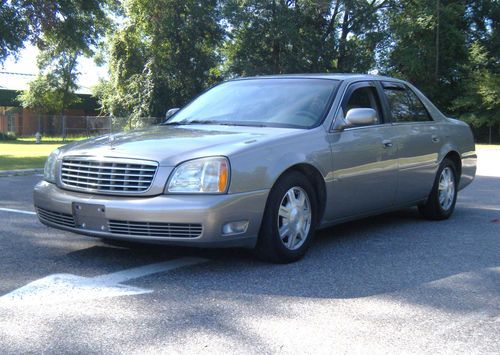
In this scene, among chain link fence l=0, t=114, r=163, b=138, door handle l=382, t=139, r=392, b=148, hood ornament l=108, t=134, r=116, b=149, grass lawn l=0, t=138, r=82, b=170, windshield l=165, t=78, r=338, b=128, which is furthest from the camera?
chain link fence l=0, t=114, r=163, b=138

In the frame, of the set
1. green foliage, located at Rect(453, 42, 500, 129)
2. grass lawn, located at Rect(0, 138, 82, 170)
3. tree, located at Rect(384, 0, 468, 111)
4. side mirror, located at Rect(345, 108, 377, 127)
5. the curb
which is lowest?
the curb

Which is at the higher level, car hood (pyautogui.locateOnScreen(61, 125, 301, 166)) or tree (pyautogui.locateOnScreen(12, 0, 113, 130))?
tree (pyautogui.locateOnScreen(12, 0, 113, 130))

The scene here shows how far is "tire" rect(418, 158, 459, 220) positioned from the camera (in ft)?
24.1

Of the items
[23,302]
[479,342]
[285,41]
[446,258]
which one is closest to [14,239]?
[23,302]

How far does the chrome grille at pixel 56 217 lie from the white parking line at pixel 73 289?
1.58 feet

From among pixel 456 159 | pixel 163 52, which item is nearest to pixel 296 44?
pixel 163 52

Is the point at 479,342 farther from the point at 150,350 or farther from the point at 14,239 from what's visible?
the point at 14,239

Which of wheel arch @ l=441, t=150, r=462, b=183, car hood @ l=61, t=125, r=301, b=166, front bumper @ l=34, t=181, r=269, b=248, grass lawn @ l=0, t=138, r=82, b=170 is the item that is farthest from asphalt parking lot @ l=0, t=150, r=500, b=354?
grass lawn @ l=0, t=138, r=82, b=170

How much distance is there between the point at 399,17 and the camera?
4150 cm

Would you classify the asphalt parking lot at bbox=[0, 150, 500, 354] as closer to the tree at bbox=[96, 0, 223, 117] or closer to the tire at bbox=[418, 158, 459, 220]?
the tire at bbox=[418, 158, 459, 220]

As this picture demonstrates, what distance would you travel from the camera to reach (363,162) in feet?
19.6

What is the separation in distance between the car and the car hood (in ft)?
0.03

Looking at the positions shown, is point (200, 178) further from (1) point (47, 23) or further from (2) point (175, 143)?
(1) point (47, 23)

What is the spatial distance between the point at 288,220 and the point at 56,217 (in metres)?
1.93
